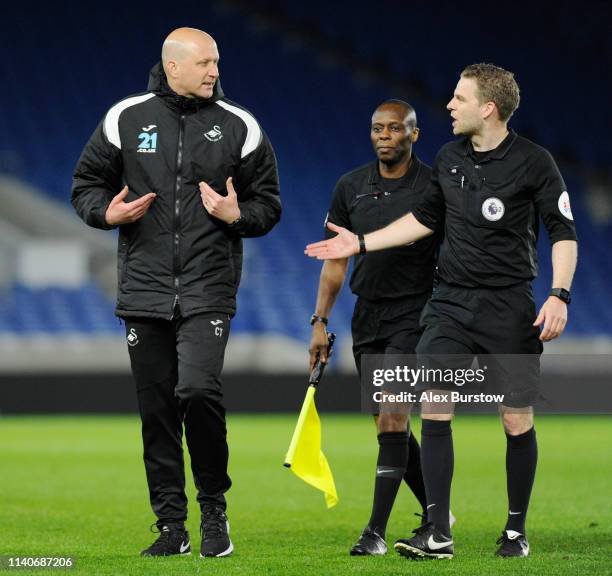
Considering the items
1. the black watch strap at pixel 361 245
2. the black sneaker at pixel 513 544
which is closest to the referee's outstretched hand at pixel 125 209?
the black watch strap at pixel 361 245

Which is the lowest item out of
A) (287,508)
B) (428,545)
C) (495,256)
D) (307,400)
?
(287,508)

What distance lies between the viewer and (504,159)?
565cm

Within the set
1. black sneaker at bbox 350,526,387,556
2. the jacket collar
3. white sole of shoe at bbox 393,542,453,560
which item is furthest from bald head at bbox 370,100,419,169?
white sole of shoe at bbox 393,542,453,560

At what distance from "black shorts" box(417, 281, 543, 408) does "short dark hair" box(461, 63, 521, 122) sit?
30.1 inches

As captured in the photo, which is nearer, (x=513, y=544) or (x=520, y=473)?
(x=513, y=544)

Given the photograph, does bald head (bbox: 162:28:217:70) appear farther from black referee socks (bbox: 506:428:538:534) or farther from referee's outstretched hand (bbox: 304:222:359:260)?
black referee socks (bbox: 506:428:538:534)

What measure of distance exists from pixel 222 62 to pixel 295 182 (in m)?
2.73

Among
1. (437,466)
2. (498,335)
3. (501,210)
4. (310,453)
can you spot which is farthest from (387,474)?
(501,210)

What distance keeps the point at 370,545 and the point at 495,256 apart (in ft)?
4.42

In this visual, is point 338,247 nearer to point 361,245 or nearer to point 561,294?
point 361,245

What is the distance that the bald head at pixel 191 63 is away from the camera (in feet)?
18.8

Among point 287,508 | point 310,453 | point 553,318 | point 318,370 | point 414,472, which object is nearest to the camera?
point 553,318

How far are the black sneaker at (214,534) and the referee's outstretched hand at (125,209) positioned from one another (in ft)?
4.17

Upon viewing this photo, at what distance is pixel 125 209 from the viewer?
5578mm
